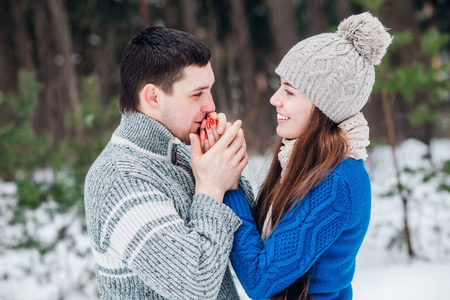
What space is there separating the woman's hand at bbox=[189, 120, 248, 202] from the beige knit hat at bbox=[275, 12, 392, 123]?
0.34 meters

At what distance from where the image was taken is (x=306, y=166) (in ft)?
5.74

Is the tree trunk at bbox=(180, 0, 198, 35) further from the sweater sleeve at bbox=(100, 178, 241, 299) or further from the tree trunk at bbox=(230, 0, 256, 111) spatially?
the sweater sleeve at bbox=(100, 178, 241, 299)

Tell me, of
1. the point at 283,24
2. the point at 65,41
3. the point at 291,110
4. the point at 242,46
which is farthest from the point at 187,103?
the point at 242,46

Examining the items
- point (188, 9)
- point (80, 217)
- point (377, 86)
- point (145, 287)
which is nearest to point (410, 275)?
point (377, 86)

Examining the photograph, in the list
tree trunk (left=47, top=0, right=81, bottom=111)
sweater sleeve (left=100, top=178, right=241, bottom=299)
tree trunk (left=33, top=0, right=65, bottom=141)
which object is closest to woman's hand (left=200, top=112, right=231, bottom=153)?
sweater sleeve (left=100, top=178, right=241, bottom=299)

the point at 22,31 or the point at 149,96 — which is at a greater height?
the point at 22,31

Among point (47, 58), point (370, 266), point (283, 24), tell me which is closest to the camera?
point (370, 266)

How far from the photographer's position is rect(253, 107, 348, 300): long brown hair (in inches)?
65.5

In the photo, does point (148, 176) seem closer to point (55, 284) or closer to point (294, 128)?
point (294, 128)

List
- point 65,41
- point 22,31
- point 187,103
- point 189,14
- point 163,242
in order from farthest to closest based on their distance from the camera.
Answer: point 22,31 → point 189,14 → point 65,41 → point 187,103 → point 163,242

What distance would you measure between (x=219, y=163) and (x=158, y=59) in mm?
488

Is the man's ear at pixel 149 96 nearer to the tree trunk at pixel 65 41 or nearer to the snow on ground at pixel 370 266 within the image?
the snow on ground at pixel 370 266

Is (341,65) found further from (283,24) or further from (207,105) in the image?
(283,24)

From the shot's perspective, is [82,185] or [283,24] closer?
[82,185]
